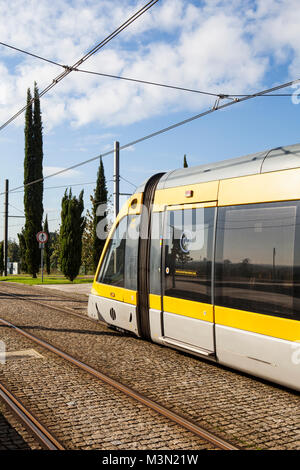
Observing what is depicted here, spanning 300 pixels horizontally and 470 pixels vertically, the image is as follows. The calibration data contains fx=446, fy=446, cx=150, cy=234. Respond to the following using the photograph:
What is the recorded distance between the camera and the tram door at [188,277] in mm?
6598

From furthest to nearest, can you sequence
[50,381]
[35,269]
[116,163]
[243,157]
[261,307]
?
[35,269] < [116,163] < [243,157] < [50,381] < [261,307]

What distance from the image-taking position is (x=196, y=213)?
23.1ft

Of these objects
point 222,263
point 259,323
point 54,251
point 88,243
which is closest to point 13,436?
point 259,323

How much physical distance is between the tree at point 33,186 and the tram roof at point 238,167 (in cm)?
2769

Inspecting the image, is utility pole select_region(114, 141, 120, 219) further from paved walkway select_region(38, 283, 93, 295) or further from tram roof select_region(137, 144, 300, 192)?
tram roof select_region(137, 144, 300, 192)

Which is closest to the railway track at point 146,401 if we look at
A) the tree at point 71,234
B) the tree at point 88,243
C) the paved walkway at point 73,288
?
the paved walkway at point 73,288

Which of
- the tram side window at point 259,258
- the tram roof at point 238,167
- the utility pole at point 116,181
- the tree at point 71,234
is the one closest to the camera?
the tram side window at point 259,258

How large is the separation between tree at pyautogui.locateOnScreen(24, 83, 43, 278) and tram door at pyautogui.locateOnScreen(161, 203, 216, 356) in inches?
1093

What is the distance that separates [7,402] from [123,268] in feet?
13.0

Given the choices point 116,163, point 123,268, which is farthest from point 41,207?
point 123,268

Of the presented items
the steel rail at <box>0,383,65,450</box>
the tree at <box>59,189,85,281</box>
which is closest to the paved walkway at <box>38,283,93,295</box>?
the tree at <box>59,189,85,281</box>

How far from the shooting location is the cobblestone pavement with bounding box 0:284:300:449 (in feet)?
14.9

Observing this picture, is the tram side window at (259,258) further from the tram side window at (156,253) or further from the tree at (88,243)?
the tree at (88,243)
